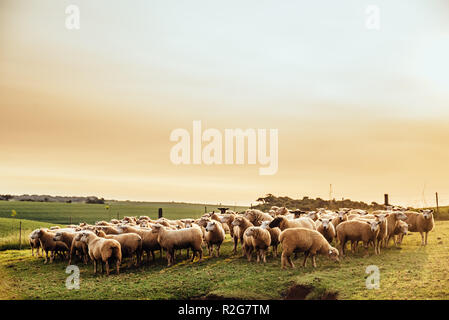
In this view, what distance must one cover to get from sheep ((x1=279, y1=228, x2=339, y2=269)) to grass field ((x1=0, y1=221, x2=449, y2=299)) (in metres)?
0.44

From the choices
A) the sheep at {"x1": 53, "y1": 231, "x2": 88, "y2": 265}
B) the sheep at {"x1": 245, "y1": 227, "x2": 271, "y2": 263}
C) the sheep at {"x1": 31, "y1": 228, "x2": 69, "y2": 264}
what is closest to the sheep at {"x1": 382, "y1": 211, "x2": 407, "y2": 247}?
the sheep at {"x1": 245, "y1": 227, "x2": 271, "y2": 263}

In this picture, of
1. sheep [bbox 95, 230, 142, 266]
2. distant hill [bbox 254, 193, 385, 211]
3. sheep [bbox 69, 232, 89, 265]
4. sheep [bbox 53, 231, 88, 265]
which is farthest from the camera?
distant hill [bbox 254, 193, 385, 211]

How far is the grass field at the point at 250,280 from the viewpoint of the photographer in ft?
40.9

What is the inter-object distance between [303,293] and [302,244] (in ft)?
9.61

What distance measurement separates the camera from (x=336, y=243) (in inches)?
840

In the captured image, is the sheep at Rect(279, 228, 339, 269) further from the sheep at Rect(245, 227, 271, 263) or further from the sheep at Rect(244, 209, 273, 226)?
the sheep at Rect(244, 209, 273, 226)

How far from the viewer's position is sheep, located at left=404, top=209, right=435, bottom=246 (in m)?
21.0

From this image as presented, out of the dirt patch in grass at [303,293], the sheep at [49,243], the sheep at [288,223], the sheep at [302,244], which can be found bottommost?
the dirt patch in grass at [303,293]

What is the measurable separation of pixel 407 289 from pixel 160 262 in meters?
11.0

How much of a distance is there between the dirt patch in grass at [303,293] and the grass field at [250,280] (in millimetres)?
31

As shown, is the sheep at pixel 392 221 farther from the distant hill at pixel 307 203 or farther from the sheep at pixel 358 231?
the distant hill at pixel 307 203

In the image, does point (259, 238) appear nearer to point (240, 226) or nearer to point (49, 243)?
point (240, 226)

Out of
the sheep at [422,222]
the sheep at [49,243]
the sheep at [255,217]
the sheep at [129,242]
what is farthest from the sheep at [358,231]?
the sheep at [49,243]
